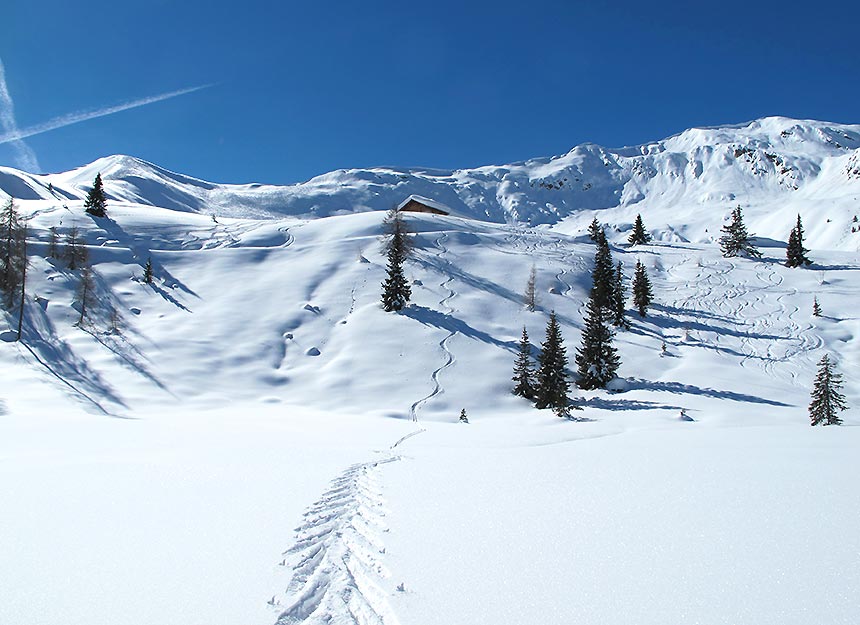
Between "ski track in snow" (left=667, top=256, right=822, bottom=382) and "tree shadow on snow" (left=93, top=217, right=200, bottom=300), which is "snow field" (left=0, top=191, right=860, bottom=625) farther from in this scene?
"tree shadow on snow" (left=93, top=217, right=200, bottom=300)

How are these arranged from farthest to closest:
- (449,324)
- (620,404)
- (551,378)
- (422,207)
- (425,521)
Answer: (422,207) → (449,324) → (551,378) → (620,404) → (425,521)

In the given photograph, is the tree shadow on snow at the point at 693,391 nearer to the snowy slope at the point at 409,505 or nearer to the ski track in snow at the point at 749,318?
the snowy slope at the point at 409,505

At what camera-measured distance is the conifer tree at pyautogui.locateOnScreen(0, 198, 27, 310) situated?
1156 inches

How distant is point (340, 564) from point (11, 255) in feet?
126

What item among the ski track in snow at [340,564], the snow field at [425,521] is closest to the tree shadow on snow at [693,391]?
the snow field at [425,521]

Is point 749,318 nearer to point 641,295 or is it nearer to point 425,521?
point 641,295

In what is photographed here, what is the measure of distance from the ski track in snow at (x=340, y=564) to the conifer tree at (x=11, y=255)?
35.1 meters

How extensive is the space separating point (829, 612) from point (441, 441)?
26.9 feet

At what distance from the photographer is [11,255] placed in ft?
99.3

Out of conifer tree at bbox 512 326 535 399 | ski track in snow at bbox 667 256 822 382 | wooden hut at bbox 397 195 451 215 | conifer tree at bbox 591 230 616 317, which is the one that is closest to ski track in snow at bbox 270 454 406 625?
conifer tree at bbox 512 326 535 399

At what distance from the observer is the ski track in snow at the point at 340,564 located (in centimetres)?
283

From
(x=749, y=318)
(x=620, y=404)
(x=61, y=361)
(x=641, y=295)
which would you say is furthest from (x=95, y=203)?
(x=749, y=318)

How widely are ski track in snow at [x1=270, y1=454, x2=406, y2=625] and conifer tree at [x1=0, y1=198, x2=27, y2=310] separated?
35093 millimetres

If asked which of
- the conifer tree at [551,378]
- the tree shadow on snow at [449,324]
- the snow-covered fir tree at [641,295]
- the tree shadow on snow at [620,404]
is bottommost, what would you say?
the tree shadow on snow at [620,404]
